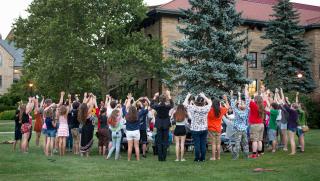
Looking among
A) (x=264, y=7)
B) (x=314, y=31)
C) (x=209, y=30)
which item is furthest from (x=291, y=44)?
(x=209, y=30)

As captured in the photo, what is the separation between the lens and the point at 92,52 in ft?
117

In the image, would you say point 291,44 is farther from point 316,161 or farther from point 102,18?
point 316,161

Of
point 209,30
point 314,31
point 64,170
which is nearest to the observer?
point 64,170

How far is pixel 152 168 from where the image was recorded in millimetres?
12188

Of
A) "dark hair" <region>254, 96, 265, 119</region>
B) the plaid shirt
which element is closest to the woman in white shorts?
the plaid shirt

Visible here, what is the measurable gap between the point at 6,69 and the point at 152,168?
76.3m

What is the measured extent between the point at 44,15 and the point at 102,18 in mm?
6163

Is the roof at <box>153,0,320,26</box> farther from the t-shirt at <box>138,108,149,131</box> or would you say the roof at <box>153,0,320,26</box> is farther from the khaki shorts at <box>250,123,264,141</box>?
the khaki shorts at <box>250,123,264,141</box>

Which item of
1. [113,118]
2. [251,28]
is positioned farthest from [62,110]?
[251,28]

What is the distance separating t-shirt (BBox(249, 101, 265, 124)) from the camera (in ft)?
46.0

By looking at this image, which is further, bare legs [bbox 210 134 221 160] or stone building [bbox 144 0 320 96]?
stone building [bbox 144 0 320 96]

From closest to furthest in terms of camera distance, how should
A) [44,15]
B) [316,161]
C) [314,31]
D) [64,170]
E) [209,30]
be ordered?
1. [64,170]
2. [316,161]
3. [209,30]
4. [44,15]
5. [314,31]

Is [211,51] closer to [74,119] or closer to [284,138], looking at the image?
[284,138]

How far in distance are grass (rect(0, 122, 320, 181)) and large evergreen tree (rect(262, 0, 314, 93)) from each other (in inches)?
856
